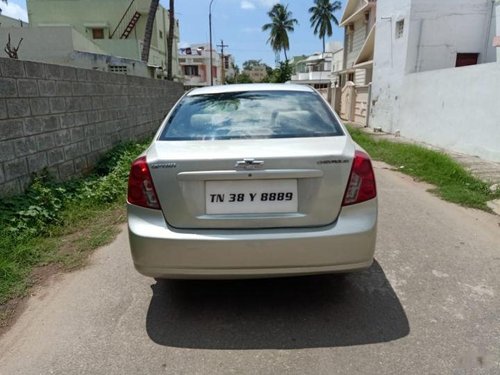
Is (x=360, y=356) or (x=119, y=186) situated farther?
(x=119, y=186)

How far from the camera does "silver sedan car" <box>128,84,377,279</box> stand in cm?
240

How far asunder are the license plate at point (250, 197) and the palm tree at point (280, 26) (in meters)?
58.1

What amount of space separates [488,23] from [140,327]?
14093 millimetres

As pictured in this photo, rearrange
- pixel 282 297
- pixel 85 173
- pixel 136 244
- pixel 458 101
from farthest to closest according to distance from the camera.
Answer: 1. pixel 458 101
2. pixel 85 173
3. pixel 282 297
4. pixel 136 244

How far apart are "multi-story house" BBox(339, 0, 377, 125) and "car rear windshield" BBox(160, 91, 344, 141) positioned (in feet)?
46.1

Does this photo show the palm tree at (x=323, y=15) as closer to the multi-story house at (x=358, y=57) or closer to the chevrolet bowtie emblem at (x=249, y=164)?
the multi-story house at (x=358, y=57)

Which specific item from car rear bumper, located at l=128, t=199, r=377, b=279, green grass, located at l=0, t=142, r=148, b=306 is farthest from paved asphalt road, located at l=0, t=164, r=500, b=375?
car rear bumper, located at l=128, t=199, r=377, b=279

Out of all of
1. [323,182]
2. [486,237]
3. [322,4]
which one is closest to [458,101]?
[486,237]

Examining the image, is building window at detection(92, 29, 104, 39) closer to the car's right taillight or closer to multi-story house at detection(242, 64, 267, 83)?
the car's right taillight

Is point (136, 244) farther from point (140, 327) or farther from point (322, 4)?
point (322, 4)

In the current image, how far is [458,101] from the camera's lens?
9422 mm

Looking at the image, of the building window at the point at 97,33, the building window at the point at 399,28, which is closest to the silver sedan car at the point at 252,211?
the building window at the point at 399,28

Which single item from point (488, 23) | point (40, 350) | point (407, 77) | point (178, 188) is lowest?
point (40, 350)

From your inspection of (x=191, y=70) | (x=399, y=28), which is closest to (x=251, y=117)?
(x=399, y=28)
